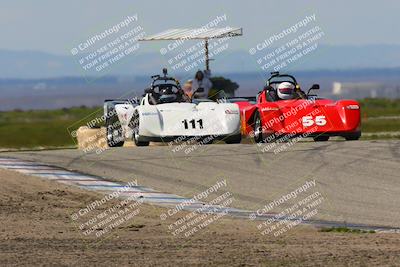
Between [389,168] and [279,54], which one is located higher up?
[279,54]

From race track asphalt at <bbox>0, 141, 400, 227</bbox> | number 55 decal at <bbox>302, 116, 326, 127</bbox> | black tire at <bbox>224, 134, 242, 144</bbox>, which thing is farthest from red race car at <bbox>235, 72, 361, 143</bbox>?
race track asphalt at <bbox>0, 141, 400, 227</bbox>

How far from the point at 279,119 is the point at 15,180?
7.61 m

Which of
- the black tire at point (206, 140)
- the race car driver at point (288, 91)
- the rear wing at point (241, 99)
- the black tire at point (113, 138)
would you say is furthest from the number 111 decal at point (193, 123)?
the rear wing at point (241, 99)

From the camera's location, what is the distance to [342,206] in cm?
1719

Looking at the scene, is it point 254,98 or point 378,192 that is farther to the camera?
point 254,98

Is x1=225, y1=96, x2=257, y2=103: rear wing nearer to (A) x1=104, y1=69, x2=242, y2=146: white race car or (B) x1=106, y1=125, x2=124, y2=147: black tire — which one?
(A) x1=104, y1=69, x2=242, y2=146: white race car

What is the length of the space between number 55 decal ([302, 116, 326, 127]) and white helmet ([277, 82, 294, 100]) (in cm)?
135

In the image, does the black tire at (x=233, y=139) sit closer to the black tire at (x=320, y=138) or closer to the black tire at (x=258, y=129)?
the black tire at (x=258, y=129)

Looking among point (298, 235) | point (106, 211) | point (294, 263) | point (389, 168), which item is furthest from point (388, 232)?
point (389, 168)

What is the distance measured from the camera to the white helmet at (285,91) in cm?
2595

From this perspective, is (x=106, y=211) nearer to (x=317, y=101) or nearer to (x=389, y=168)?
(x=389, y=168)

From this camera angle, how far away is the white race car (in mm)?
24281

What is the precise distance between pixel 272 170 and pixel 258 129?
16.0ft

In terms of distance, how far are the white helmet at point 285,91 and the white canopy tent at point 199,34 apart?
15.0ft
